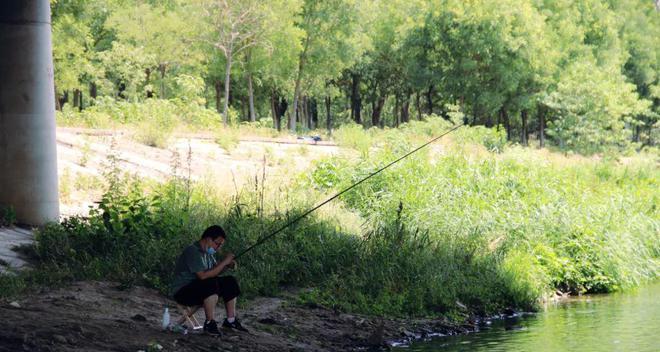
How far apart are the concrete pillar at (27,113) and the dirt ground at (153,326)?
143 inches

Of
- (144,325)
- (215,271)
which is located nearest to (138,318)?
(144,325)

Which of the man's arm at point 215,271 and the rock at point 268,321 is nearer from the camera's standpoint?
the man's arm at point 215,271

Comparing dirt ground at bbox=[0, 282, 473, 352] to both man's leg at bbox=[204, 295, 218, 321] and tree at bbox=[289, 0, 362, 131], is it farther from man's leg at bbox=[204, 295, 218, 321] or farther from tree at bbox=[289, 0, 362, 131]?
tree at bbox=[289, 0, 362, 131]

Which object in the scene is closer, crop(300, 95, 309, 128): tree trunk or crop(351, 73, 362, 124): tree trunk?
crop(351, 73, 362, 124): tree trunk

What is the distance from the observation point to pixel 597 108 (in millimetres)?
47125

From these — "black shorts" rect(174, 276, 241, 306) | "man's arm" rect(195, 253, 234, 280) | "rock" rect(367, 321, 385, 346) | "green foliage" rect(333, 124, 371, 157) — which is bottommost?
"rock" rect(367, 321, 385, 346)

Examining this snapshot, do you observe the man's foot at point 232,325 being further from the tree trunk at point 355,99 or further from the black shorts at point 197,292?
the tree trunk at point 355,99

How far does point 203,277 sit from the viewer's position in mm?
9938

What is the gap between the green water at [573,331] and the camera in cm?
1234

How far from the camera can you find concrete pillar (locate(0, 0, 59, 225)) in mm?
15578

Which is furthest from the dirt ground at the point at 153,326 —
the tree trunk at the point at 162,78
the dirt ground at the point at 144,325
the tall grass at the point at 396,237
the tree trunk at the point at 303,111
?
the tree trunk at the point at 303,111

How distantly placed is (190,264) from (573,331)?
5.74 meters

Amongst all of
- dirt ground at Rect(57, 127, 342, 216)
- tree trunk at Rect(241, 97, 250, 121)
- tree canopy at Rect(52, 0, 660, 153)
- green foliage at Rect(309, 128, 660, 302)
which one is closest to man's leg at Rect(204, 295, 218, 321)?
green foliage at Rect(309, 128, 660, 302)

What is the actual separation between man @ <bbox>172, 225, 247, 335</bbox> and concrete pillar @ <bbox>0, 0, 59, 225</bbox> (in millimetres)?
6598
